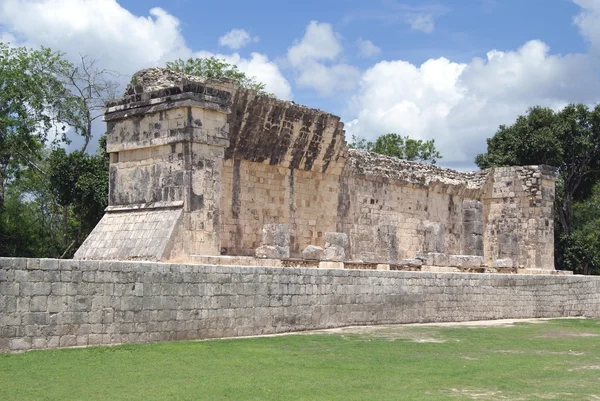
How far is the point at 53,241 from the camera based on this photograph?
27875 millimetres

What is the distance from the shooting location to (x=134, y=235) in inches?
610

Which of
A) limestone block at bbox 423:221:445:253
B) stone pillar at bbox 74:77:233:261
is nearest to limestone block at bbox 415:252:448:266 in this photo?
limestone block at bbox 423:221:445:253

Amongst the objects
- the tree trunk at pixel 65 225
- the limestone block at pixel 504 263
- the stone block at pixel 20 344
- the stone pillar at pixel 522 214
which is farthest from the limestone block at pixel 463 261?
the tree trunk at pixel 65 225

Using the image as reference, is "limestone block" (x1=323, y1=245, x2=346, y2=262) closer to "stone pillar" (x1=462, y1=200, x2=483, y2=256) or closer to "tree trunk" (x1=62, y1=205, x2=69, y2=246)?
"stone pillar" (x1=462, y1=200, x2=483, y2=256)

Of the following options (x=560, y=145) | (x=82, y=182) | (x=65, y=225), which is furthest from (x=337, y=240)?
(x=560, y=145)

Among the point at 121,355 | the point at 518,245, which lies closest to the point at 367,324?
the point at 121,355

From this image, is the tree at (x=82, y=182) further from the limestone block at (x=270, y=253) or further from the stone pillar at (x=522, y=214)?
the stone pillar at (x=522, y=214)

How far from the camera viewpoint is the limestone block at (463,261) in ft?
65.1

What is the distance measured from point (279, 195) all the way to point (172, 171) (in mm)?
4266

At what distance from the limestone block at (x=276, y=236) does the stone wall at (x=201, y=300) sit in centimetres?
181

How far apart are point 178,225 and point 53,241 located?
47.6ft

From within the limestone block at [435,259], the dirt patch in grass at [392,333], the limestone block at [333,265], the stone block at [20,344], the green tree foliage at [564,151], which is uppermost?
the green tree foliage at [564,151]

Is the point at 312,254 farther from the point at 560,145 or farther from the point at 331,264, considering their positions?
the point at 560,145

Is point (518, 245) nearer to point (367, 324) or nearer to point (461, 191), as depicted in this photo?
point (461, 191)
